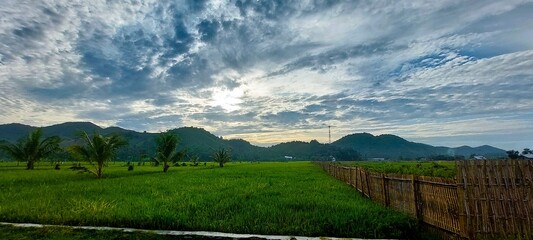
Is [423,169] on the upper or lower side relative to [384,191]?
upper

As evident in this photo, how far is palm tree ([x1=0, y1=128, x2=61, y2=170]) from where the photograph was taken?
3450cm

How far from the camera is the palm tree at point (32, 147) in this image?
34500 mm

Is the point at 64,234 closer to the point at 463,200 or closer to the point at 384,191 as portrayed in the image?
the point at 463,200

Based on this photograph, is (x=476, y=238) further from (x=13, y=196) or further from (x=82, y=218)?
(x=13, y=196)

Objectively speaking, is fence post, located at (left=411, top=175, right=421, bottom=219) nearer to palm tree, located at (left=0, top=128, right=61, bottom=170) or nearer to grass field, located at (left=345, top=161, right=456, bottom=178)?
grass field, located at (left=345, top=161, right=456, bottom=178)

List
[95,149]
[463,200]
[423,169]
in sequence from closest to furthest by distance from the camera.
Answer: [463,200], [95,149], [423,169]

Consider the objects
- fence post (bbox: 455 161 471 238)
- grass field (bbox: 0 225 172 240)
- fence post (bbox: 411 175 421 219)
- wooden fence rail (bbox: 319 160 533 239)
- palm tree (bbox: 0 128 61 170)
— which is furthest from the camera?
palm tree (bbox: 0 128 61 170)

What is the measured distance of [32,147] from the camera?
115 ft

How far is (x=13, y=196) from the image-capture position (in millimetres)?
13461

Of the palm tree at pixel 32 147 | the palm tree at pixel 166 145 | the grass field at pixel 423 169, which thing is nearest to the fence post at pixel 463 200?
the grass field at pixel 423 169

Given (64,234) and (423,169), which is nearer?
(64,234)

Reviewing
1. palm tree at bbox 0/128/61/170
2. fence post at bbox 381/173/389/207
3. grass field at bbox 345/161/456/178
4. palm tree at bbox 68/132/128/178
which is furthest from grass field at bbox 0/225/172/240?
palm tree at bbox 0/128/61/170

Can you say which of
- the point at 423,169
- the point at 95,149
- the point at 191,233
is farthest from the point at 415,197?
the point at 95,149

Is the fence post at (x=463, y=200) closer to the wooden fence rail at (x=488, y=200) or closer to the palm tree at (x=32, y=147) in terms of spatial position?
the wooden fence rail at (x=488, y=200)
